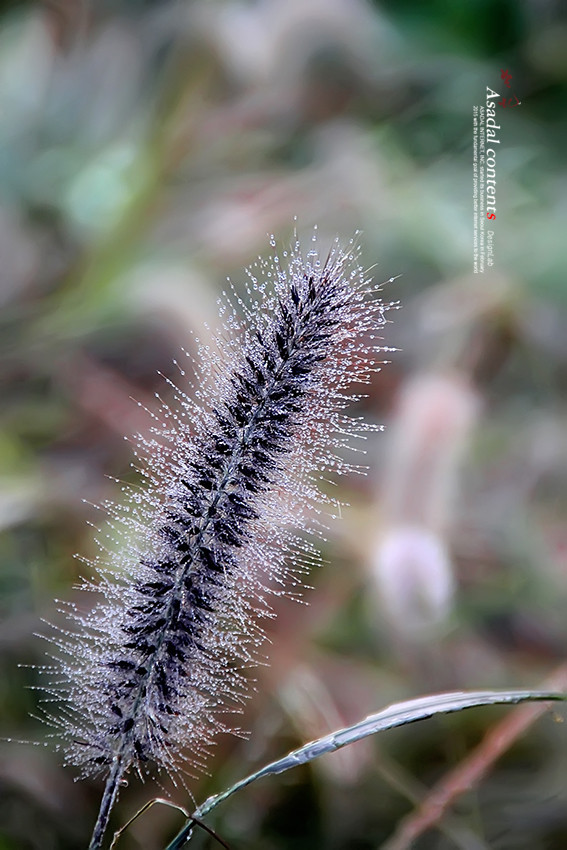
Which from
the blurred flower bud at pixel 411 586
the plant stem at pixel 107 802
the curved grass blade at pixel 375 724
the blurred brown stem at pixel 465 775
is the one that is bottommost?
the plant stem at pixel 107 802

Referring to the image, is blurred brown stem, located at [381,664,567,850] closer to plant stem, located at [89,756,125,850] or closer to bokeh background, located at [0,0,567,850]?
bokeh background, located at [0,0,567,850]

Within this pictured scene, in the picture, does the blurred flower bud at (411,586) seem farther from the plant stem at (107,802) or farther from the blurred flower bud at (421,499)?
the plant stem at (107,802)

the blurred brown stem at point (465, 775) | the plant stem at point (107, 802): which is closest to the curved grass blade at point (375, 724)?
the plant stem at point (107, 802)

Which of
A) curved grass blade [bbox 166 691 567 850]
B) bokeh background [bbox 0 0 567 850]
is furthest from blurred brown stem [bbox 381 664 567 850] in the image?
curved grass blade [bbox 166 691 567 850]

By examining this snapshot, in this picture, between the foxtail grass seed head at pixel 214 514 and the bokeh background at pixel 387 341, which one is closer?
the foxtail grass seed head at pixel 214 514

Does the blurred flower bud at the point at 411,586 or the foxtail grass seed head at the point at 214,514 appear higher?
the blurred flower bud at the point at 411,586

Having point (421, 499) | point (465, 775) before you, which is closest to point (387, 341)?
point (421, 499)

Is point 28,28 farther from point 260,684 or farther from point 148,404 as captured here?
point 260,684
